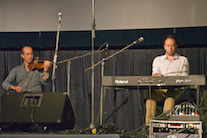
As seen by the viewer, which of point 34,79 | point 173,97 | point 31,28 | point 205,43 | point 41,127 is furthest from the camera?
point 31,28

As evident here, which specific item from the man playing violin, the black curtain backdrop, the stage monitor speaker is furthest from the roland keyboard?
the black curtain backdrop

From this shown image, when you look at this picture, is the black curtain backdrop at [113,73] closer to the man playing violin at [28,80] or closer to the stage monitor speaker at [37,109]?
the man playing violin at [28,80]

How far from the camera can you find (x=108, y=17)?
14.0ft

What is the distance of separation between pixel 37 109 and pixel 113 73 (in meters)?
2.02

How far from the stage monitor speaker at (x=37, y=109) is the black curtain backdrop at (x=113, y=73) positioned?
165cm

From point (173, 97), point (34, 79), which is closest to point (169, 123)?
point (173, 97)

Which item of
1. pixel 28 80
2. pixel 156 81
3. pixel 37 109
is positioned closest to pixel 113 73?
pixel 28 80

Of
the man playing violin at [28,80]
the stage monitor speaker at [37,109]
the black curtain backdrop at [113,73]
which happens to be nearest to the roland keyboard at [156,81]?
the stage monitor speaker at [37,109]

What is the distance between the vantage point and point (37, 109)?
268 cm

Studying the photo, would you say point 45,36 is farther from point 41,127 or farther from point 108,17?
point 41,127

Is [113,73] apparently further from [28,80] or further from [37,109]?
[37,109]

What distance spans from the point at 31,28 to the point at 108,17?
140cm

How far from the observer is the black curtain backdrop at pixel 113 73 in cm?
426

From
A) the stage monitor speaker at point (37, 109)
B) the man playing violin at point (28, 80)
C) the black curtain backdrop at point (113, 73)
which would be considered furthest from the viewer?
the black curtain backdrop at point (113, 73)
